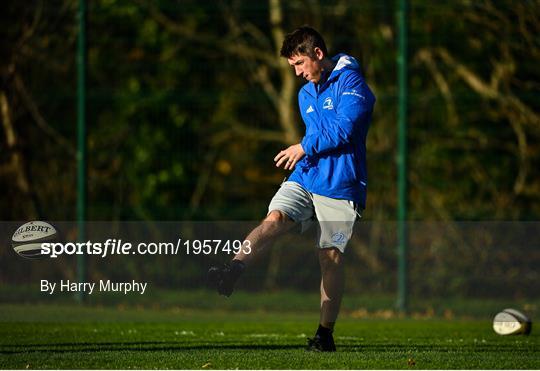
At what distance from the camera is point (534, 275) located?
1215 cm

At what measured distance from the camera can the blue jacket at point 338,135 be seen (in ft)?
22.9

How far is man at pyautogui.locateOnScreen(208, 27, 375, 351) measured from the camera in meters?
7.00

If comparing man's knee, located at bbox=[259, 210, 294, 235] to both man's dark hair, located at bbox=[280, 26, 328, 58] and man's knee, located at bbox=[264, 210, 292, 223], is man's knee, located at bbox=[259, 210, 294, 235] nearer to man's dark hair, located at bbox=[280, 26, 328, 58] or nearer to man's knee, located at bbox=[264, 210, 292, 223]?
man's knee, located at bbox=[264, 210, 292, 223]

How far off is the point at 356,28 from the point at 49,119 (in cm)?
361

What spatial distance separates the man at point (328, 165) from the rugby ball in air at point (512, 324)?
7.48 feet

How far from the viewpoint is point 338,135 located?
22.9 ft

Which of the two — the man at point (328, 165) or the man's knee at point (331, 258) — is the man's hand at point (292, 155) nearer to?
the man at point (328, 165)

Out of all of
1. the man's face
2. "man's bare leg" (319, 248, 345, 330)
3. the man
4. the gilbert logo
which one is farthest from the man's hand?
"man's bare leg" (319, 248, 345, 330)

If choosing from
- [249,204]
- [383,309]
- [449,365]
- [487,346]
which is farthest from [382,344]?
[249,204]

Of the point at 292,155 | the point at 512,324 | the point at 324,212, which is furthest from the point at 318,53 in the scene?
the point at 512,324

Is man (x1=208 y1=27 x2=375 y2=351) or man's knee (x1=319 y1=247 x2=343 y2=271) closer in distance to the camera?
man (x1=208 y1=27 x2=375 y2=351)

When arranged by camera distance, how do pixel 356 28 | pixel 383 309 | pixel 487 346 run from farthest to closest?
1. pixel 356 28
2. pixel 383 309
3. pixel 487 346

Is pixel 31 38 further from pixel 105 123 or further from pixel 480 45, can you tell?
pixel 480 45

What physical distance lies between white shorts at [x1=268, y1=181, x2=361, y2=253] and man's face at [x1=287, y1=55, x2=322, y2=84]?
2.39ft
